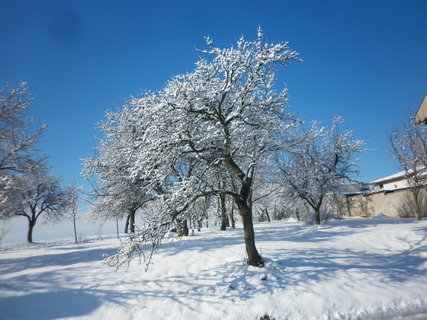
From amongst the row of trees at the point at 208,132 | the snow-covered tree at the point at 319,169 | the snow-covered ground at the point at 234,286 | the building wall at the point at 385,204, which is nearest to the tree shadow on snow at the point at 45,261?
the snow-covered ground at the point at 234,286

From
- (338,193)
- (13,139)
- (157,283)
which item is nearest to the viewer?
(157,283)

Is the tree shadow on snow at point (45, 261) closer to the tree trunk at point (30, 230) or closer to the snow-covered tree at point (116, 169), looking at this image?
the snow-covered tree at point (116, 169)

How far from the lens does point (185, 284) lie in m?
8.10

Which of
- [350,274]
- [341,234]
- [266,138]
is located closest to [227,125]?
[266,138]

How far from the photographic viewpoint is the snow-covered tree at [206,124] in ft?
25.0

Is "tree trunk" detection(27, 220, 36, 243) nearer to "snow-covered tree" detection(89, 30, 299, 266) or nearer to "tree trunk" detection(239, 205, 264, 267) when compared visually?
"snow-covered tree" detection(89, 30, 299, 266)

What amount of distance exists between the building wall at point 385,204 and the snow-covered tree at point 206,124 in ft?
56.8

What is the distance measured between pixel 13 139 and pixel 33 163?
1.54 meters

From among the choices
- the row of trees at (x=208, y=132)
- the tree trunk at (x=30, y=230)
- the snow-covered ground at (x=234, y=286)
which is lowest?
the snow-covered ground at (x=234, y=286)

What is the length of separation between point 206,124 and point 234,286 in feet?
18.0

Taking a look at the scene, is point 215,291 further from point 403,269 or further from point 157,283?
point 403,269

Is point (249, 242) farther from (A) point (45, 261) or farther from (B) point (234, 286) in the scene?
(A) point (45, 261)

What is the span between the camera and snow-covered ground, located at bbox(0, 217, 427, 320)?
22.2ft

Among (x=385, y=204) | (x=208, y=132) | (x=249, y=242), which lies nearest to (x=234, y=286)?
(x=249, y=242)
